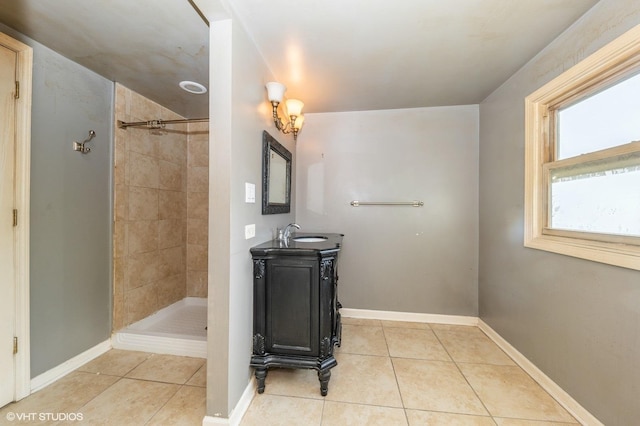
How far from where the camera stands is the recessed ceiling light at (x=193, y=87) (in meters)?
2.05

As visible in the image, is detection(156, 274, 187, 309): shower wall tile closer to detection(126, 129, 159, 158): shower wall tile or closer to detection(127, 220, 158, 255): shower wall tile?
detection(127, 220, 158, 255): shower wall tile

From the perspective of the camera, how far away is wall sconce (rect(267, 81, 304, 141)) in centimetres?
174

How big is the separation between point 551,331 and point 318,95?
2.52 meters

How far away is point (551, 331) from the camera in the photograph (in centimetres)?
159

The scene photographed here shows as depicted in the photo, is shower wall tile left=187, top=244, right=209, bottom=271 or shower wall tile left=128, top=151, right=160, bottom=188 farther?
shower wall tile left=187, top=244, right=209, bottom=271

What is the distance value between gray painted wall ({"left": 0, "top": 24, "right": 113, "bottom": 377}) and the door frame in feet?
0.16

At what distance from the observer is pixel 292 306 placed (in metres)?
1.54

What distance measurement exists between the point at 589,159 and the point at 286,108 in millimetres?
2096


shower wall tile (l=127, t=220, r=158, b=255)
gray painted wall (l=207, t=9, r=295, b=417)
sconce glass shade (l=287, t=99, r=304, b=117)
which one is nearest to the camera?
gray painted wall (l=207, t=9, r=295, b=417)

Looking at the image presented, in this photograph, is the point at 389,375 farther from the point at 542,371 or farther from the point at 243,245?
the point at 243,245

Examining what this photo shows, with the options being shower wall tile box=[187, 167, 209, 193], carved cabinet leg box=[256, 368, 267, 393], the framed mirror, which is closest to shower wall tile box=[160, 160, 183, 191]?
shower wall tile box=[187, 167, 209, 193]

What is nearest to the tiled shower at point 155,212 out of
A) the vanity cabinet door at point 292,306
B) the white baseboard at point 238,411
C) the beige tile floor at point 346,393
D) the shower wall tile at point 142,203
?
the shower wall tile at point 142,203

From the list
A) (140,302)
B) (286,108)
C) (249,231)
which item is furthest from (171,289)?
(286,108)

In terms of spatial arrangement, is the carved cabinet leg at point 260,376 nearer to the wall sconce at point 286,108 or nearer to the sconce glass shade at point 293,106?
the wall sconce at point 286,108
